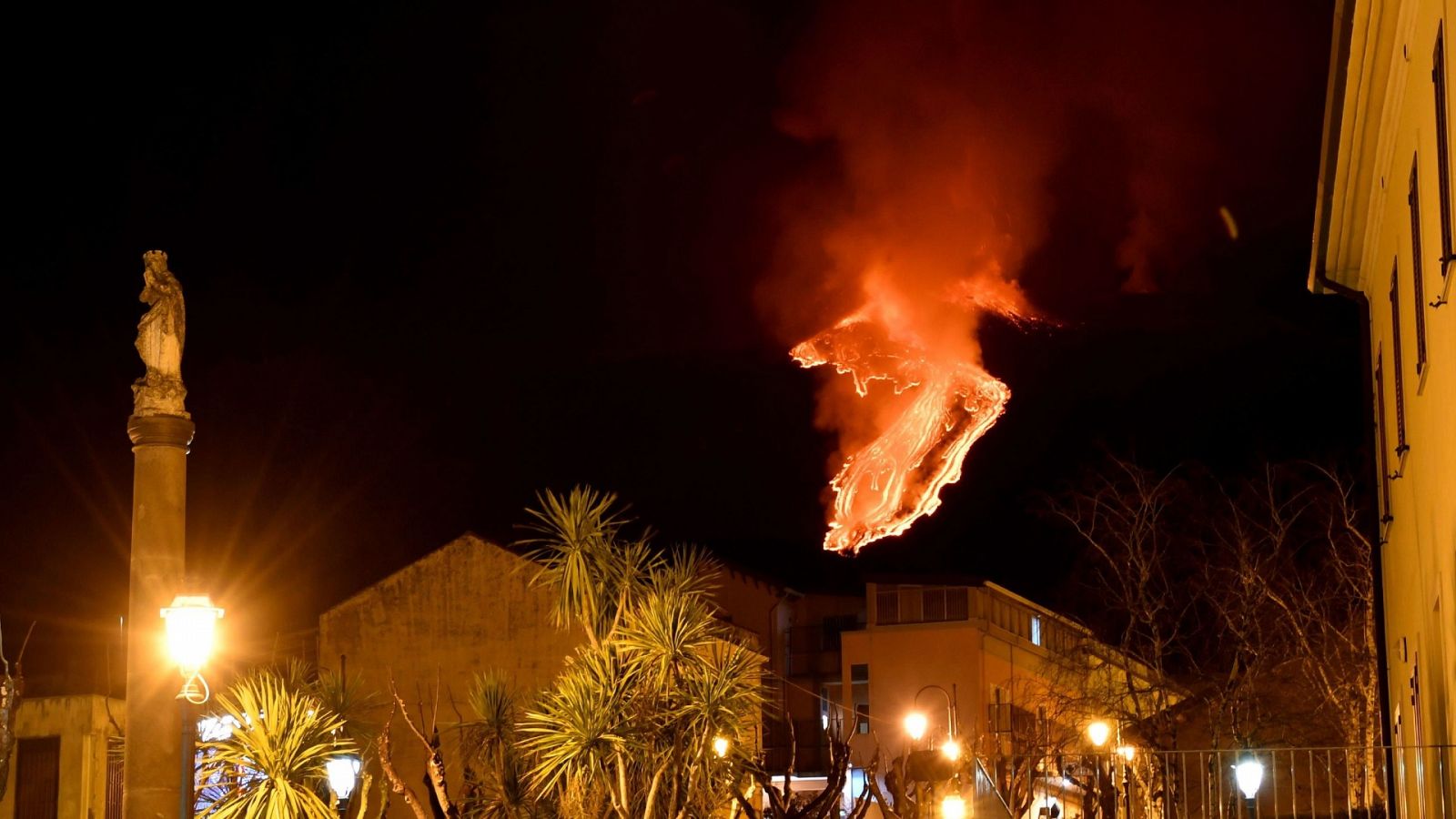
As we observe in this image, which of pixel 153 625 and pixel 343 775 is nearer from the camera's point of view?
pixel 153 625

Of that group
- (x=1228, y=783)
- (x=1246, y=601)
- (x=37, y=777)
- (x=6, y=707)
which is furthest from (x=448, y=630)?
(x=6, y=707)

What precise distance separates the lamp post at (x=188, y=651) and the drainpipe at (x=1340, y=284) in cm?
980

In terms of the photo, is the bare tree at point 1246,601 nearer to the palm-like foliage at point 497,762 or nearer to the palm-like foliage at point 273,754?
the palm-like foliage at point 497,762

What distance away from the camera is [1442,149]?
10.1m

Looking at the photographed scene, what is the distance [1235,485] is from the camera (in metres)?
41.6

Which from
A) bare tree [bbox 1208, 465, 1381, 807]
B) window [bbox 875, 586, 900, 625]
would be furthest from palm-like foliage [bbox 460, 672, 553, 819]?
window [bbox 875, 586, 900, 625]

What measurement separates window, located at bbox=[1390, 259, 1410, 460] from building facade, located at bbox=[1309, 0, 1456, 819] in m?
0.03

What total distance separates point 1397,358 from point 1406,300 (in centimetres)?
135

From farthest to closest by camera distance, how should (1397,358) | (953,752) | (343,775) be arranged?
(953,752), (343,775), (1397,358)

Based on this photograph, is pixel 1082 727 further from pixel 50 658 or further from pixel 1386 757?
pixel 50 658

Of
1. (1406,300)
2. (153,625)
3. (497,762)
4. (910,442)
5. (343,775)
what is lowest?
A: (343,775)

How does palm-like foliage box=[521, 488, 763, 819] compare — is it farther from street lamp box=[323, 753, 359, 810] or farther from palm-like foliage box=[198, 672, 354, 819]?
street lamp box=[323, 753, 359, 810]

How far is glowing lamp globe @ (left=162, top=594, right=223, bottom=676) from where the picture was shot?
1365 cm

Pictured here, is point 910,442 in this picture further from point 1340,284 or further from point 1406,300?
point 1406,300
